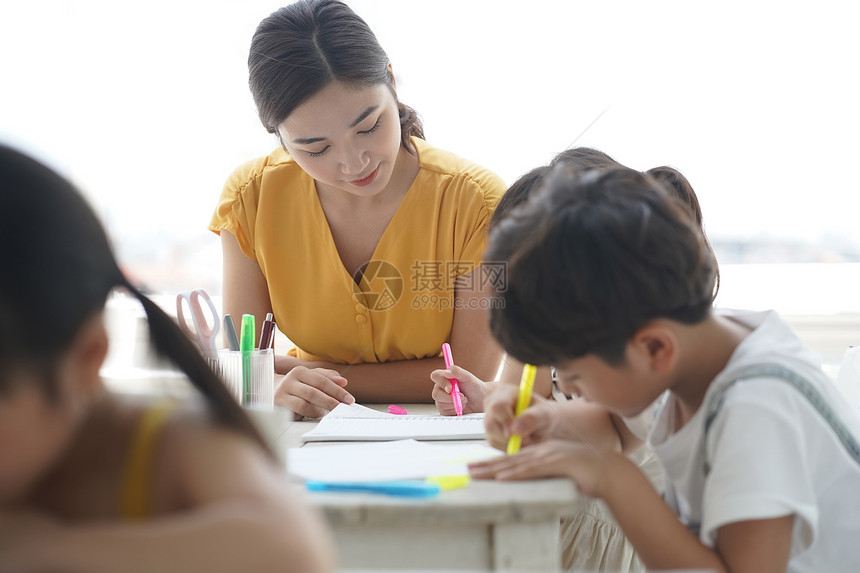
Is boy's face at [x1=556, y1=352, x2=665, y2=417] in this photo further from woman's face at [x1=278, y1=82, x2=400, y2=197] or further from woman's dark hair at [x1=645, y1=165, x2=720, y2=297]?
woman's face at [x1=278, y1=82, x2=400, y2=197]

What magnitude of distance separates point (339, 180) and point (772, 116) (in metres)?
1.24

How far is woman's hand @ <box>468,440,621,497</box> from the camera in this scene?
0.72 m

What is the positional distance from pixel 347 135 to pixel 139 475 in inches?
33.9

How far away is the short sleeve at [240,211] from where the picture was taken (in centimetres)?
149

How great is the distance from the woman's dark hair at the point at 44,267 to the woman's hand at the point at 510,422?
0.47m

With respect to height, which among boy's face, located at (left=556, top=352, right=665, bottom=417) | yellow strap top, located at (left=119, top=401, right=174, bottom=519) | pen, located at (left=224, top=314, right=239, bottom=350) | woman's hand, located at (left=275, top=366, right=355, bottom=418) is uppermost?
yellow strap top, located at (left=119, top=401, right=174, bottom=519)

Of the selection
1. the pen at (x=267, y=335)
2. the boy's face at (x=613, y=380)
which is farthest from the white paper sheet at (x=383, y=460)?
the pen at (x=267, y=335)

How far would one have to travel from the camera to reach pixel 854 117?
2008mm

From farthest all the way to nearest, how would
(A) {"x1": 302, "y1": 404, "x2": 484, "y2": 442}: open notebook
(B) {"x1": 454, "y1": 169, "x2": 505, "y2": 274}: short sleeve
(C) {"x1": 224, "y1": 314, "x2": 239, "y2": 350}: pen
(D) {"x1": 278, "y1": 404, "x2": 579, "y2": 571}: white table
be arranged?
(B) {"x1": 454, "y1": 169, "x2": 505, "y2": 274}: short sleeve < (C) {"x1": 224, "y1": 314, "x2": 239, "y2": 350}: pen < (A) {"x1": 302, "y1": 404, "x2": 484, "y2": 442}: open notebook < (D) {"x1": 278, "y1": 404, "x2": 579, "y2": 571}: white table

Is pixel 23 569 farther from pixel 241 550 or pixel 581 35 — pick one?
pixel 581 35

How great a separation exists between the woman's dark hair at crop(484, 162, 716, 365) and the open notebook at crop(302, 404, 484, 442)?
0.24 metres

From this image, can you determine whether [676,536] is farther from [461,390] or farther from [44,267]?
[44,267]

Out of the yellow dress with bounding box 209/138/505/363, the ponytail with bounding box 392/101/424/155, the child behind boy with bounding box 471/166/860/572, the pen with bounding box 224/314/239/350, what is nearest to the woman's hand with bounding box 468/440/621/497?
the child behind boy with bounding box 471/166/860/572

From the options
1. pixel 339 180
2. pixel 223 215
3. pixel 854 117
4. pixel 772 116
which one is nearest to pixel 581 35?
pixel 772 116
